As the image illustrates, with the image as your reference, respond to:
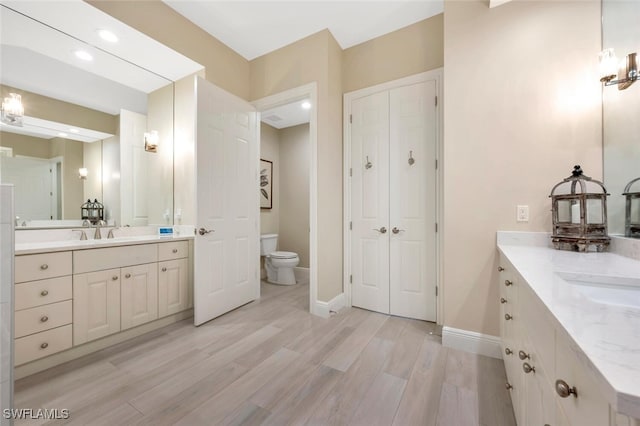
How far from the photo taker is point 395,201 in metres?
2.53

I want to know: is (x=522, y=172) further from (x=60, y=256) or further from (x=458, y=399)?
(x=60, y=256)

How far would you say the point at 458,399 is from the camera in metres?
1.41

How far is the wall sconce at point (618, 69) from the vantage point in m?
1.24

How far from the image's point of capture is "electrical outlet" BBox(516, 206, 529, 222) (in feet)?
5.69

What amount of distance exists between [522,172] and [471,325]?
1.18m

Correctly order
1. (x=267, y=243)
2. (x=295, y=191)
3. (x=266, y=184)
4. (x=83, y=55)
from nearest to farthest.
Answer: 1. (x=83, y=55)
2. (x=267, y=243)
3. (x=266, y=184)
4. (x=295, y=191)

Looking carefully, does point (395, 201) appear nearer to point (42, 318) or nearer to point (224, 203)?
point (224, 203)

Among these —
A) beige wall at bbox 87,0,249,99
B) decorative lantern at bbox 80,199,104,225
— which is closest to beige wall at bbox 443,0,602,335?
beige wall at bbox 87,0,249,99

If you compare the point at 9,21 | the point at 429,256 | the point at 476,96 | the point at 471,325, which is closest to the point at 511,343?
the point at 471,325

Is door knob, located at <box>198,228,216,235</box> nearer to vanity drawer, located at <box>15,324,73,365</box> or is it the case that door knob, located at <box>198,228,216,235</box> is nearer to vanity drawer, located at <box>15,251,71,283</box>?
vanity drawer, located at <box>15,251,71,283</box>

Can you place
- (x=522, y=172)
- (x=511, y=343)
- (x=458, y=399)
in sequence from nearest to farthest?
1. (x=511, y=343)
2. (x=458, y=399)
3. (x=522, y=172)

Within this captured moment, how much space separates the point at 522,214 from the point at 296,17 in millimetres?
2556

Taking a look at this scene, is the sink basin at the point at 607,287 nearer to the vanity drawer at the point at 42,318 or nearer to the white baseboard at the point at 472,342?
the white baseboard at the point at 472,342

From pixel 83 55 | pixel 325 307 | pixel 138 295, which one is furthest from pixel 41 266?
pixel 325 307
